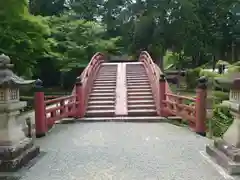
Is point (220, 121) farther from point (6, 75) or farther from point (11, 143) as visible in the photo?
→ point (6, 75)

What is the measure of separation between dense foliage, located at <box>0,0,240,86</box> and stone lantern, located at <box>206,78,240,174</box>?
11465 millimetres

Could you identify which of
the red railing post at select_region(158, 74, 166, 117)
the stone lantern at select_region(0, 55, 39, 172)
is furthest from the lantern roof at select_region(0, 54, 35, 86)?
the red railing post at select_region(158, 74, 166, 117)

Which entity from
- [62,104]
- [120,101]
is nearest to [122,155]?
[62,104]

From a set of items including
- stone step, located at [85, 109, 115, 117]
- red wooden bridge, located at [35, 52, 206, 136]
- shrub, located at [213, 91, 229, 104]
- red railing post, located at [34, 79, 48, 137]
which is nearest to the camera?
red railing post, located at [34, 79, 48, 137]

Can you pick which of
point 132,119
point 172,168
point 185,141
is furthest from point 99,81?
point 172,168

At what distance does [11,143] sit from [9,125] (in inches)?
12.5

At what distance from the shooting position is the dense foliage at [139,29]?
61.9 feet

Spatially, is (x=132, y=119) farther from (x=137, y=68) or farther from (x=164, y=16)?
(x=164, y=16)

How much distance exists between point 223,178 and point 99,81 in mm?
10117

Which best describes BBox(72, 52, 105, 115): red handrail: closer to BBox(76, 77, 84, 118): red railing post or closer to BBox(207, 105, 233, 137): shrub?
BBox(76, 77, 84, 118): red railing post

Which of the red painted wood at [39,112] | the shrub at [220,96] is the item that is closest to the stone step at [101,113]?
the red painted wood at [39,112]

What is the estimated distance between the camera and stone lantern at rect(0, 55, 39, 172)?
5035mm

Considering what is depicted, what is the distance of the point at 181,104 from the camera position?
9.20 metres

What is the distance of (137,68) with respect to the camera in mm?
16375
